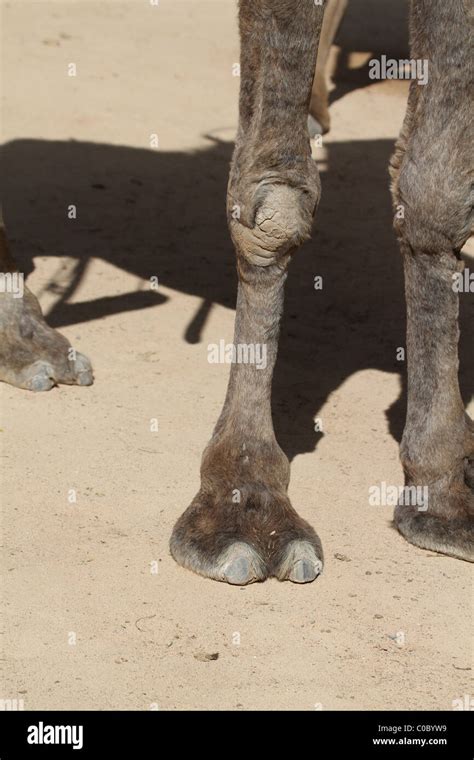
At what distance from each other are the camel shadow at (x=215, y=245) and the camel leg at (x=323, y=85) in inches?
9.3

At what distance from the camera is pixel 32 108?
815 centimetres

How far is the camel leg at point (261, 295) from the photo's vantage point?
373cm

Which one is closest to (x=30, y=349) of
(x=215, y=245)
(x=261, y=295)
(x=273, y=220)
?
(x=261, y=295)

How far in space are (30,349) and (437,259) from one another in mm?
1803

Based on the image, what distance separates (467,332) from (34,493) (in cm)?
224


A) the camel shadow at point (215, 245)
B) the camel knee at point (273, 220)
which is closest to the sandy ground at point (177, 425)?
the camel shadow at point (215, 245)

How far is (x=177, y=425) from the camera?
4672mm

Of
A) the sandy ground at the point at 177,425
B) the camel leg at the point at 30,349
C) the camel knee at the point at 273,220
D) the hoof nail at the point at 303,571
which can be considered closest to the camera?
the sandy ground at the point at 177,425

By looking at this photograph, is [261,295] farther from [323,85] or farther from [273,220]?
[323,85]

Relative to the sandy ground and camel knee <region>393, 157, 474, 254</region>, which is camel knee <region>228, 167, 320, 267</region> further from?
the sandy ground

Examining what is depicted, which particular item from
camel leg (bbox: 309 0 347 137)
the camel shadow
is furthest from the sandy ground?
camel leg (bbox: 309 0 347 137)

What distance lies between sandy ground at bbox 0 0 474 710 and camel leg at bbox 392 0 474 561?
6.8 inches

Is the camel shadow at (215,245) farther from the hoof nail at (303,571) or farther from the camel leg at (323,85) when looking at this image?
the hoof nail at (303,571)

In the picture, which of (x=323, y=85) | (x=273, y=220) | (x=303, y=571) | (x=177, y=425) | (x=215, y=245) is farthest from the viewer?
(x=323, y=85)
